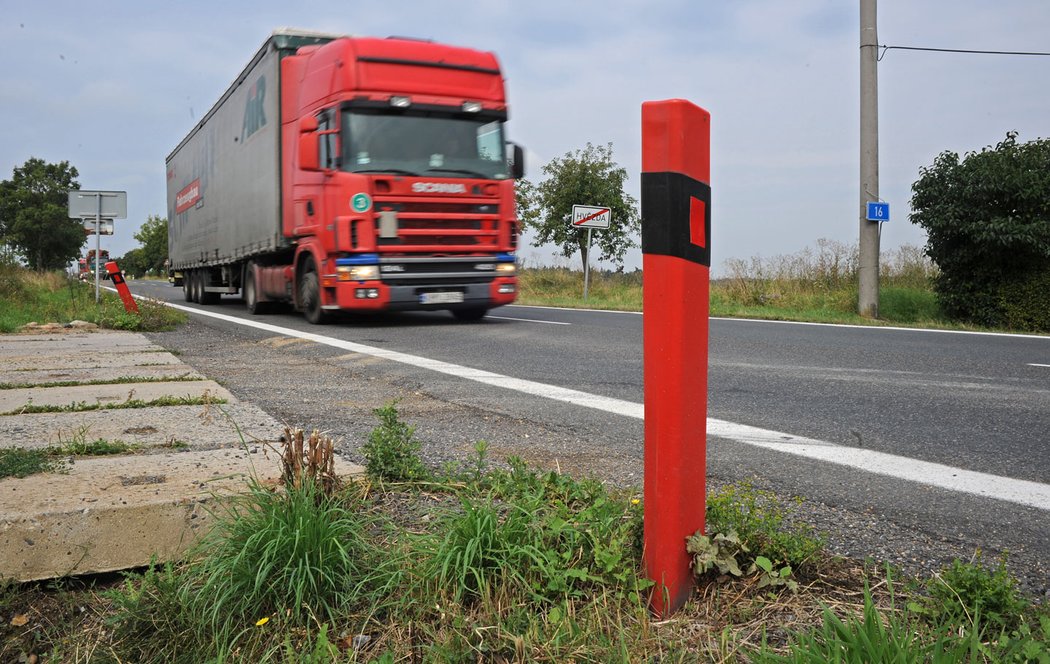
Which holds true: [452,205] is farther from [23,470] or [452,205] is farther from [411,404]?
[23,470]

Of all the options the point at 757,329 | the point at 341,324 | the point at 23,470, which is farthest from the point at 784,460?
the point at 341,324

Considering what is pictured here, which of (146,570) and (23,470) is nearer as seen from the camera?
(146,570)

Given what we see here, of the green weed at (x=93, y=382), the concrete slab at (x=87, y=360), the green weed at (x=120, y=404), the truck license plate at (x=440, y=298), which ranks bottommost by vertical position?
the green weed at (x=120, y=404)

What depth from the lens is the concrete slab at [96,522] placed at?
89.4 inches

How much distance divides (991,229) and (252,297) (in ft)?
38.6

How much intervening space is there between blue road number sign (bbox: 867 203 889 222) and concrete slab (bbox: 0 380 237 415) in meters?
13.4

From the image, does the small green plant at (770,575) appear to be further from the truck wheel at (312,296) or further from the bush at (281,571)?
the truck wheel at (312,296)

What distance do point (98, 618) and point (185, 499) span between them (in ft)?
1.15

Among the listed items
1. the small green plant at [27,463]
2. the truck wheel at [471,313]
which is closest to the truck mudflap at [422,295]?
the truck wheel at [471,313]

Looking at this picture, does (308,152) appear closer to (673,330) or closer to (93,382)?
(93,382)

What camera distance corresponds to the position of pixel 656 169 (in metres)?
1.84

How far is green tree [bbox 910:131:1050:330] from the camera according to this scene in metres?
13.1

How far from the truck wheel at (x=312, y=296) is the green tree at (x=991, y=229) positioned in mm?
9438

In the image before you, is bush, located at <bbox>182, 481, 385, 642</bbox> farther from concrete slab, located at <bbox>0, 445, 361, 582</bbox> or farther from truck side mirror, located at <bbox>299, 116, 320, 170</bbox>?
truck side mirror, located at <bbox>299, 116, 320, 170</bbox>
